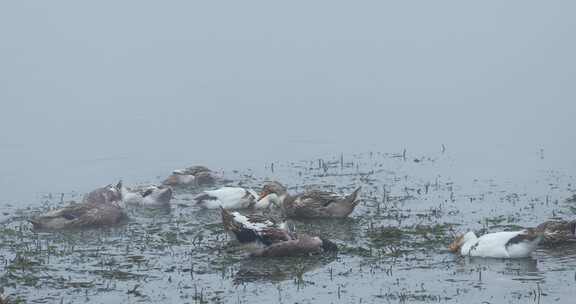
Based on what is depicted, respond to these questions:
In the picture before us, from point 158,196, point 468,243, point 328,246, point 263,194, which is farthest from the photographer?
point 263,194

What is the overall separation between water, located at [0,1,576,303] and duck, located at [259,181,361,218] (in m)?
0.33

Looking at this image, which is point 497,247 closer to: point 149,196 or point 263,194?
point 263,194

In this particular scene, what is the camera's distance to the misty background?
22.5 meters

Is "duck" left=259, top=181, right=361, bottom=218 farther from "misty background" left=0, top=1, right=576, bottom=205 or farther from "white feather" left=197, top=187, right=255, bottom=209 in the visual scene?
"misty background" left=0, top=1, right=576, bottom=205

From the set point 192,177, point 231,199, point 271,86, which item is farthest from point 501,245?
point 271,86

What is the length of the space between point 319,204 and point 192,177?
13.1 feet

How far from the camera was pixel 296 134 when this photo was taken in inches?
974

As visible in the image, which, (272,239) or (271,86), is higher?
(271,86)

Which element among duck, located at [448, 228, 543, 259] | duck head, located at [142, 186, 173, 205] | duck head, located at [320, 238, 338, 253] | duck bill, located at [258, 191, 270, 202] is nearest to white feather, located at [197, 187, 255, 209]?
duck bill, located at [258, 191, 270, 202]

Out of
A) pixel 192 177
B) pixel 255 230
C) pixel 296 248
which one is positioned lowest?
pixel 296 248

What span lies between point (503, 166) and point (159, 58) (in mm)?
18782

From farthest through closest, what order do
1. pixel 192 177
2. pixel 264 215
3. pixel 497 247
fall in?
pixel 192 177 < pixel 264 215 < pixel 497 247

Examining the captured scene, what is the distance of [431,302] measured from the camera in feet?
37.2

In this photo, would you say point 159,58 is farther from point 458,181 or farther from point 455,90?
point 458,181
